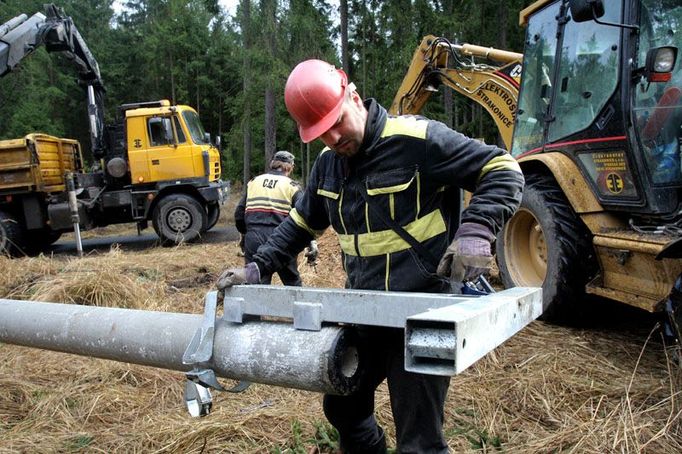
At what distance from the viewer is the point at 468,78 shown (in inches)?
259

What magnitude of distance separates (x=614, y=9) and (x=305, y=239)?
2810mm

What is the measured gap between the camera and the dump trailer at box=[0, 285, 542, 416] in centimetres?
127

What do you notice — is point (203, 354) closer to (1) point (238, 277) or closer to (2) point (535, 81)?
(1) point (238, 277)

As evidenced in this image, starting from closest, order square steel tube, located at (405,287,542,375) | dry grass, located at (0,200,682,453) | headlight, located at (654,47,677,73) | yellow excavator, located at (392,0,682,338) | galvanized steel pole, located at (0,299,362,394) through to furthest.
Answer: square steel tube, located at (405,287,542,375) < galvanized steel pole, located at (0,299,362,394) < dry grass, located at (0,200,682,453) < headlight, located at (654,47,677,73) < yellow excavator, located at (392,0,682,338)

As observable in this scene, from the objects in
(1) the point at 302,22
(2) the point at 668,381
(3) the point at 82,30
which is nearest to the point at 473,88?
(2) the point at 668,381

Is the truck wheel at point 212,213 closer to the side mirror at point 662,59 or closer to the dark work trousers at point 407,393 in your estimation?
the side mirror at point 662,59

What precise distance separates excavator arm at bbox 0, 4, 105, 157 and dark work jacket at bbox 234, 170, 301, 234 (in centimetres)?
779

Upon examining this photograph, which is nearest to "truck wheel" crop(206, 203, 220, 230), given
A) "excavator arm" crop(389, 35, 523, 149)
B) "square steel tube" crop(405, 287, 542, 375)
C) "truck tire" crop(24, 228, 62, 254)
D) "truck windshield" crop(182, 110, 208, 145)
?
"truck windshield" crop(182, 110, 208, 145)

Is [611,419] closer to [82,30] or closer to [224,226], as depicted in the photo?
[224,226]

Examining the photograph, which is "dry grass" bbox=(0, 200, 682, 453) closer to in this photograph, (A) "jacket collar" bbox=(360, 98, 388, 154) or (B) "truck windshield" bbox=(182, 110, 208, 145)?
(A) "jacket collar" bbox=(360, 98, 388, 154)

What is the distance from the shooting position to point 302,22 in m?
14.9

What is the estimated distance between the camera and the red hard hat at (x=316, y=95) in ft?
6.70

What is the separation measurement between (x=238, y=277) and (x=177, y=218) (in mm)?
9454

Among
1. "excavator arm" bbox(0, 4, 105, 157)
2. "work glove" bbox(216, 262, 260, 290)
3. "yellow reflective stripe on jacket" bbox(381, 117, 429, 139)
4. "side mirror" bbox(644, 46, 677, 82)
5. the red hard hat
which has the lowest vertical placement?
"work glove" bbox(216, 262, 260, 290)
